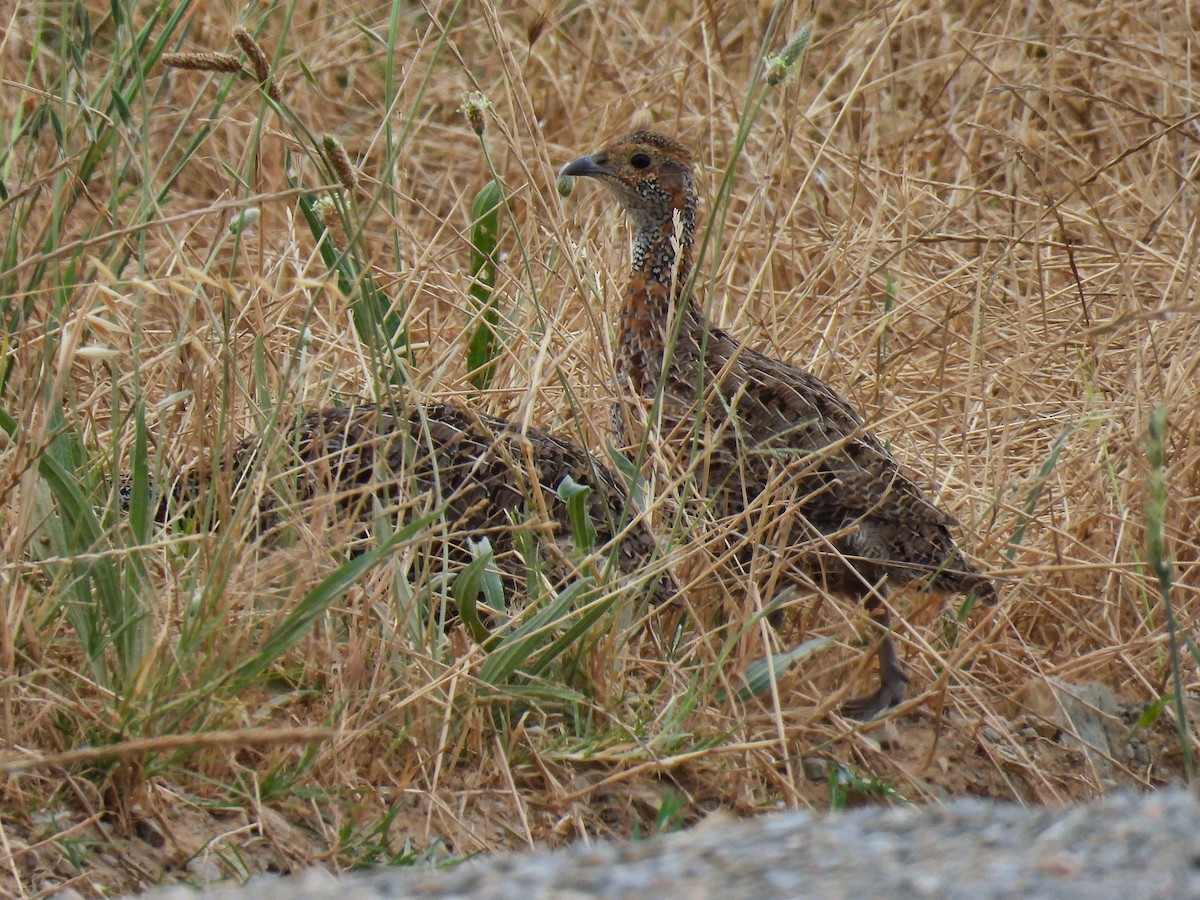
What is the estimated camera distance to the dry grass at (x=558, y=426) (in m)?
3.37

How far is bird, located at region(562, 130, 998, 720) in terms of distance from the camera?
14.2 ft

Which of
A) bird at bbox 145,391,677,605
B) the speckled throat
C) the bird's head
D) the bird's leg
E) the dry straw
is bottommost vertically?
the bird's leg

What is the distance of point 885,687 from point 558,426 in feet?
4.25

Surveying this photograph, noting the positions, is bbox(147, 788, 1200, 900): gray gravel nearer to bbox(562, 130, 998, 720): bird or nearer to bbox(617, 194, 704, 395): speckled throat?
bbox(562, 130, 998, 720): bird

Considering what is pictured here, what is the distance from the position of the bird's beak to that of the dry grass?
0.72ft

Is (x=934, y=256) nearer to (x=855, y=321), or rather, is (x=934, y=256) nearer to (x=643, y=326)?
(x=855, y=321)

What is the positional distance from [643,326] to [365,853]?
90.4 inches

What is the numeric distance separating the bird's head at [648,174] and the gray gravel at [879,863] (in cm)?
320

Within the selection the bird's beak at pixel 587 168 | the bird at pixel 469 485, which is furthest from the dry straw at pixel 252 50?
the bird's beak at pixel 587 168

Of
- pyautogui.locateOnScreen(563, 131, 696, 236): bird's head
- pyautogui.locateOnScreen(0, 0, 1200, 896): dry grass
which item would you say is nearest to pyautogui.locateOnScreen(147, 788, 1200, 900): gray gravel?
pyautogui.locateOnScreen(0, 0, 1200, 896): dry grass

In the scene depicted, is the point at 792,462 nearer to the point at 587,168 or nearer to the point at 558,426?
the point at 558,426

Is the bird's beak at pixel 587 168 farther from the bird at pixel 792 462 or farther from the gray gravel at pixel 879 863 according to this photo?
the gray gravel at pixel 879 863

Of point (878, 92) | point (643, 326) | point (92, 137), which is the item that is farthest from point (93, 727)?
point (878, 92)

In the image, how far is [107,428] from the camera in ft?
15.3
